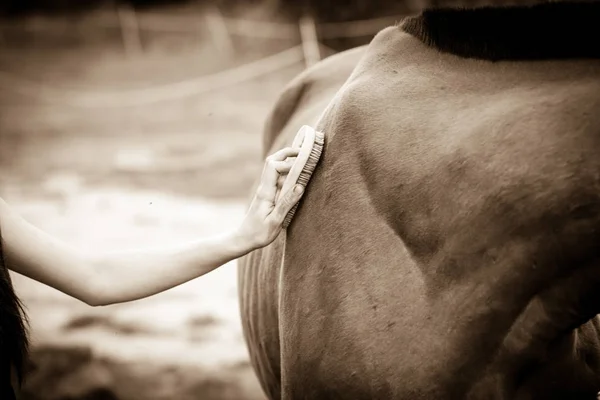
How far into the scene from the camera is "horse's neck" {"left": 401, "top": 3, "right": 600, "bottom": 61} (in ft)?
3.72

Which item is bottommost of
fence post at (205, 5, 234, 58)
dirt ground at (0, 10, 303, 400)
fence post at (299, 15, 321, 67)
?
dirt ground at (0, 10, 303, 400)

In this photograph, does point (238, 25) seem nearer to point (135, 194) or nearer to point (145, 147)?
point (145, 147)

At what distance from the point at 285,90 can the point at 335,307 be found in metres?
1.75

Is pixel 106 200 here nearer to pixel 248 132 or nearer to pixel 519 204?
pixel 248 132

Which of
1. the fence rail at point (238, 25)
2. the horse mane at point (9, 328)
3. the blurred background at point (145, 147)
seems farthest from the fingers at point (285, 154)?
the fence rail at point (238, 25)

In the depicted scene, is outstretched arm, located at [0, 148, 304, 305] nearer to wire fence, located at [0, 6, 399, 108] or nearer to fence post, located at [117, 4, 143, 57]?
wire fence, located at [0, 6, 399, 108]

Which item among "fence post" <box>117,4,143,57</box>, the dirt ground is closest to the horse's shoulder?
the dirt ground

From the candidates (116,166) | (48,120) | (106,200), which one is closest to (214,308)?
(106,200)

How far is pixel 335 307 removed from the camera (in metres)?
1.34

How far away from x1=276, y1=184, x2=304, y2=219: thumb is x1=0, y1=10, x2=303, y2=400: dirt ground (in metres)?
1.91

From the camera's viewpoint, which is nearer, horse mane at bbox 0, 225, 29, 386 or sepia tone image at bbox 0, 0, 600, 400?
sepia tone image at bbox 0, 0, 600, 400

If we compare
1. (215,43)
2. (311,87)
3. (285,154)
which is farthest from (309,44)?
(285,154)

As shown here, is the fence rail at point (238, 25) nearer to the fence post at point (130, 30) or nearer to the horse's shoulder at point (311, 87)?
the fence post at point (130, 30)

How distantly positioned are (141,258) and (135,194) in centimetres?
503
